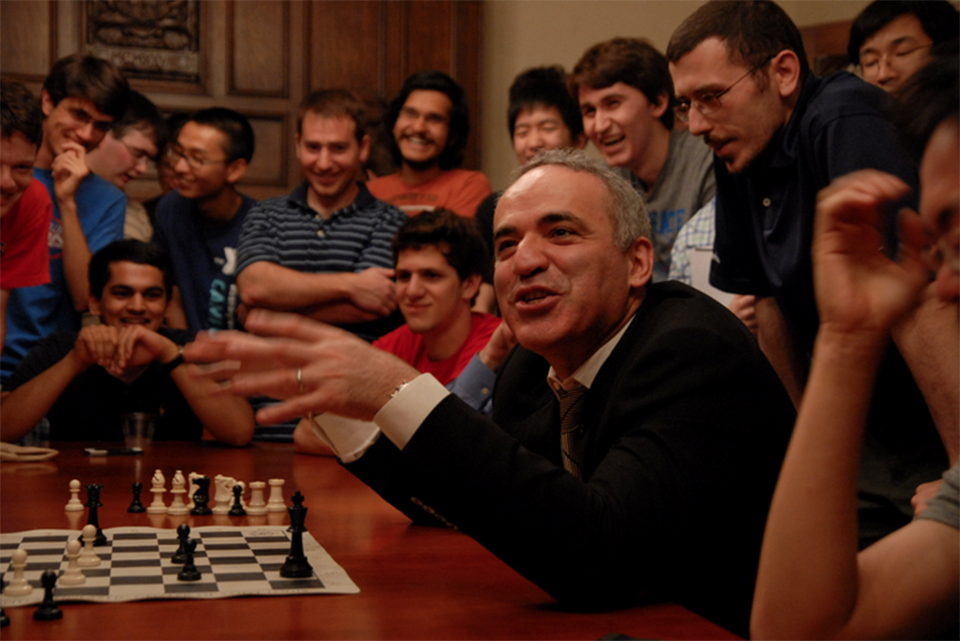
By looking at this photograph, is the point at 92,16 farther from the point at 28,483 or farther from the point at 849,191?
the point at 849,191

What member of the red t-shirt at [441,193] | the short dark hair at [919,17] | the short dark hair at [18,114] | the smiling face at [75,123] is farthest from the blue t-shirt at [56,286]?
the short dark hair at [919,17]

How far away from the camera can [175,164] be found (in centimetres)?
434

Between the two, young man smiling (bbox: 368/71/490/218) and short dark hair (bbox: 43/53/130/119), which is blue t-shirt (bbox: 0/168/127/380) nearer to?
short dark hair (bbox: 43/53/130/119)

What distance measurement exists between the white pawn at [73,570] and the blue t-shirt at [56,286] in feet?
8.17

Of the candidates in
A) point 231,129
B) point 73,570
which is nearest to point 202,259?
point 231,129

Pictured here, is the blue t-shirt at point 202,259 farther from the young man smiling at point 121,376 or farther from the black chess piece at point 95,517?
the black chess piece at point 95,517

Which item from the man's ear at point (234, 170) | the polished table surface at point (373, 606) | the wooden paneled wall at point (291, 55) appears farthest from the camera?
the wooden paneled wall at point (291, 55)

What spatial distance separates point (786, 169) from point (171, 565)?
1758 mm

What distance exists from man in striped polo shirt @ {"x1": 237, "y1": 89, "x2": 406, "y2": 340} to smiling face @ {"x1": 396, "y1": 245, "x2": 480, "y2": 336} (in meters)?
0.26

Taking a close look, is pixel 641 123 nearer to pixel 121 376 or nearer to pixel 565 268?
pixel 565 268

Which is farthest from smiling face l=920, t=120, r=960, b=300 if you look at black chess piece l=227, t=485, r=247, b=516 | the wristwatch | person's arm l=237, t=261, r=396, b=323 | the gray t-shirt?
the wristwatch

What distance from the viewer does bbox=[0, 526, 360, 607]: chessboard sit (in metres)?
1.42

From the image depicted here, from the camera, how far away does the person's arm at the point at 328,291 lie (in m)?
3.62

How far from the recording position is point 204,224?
4.35 metres
